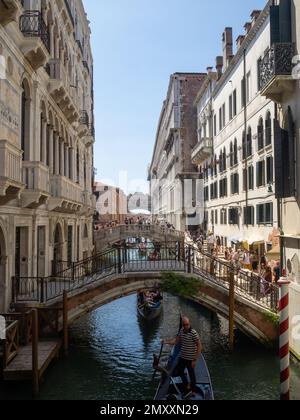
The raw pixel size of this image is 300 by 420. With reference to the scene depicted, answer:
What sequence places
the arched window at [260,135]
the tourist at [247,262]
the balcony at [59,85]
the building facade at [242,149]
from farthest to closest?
the arched window at [260,135] < the building facade at [242,149] < the tourist at [247,262] < the balcony at [59,85]

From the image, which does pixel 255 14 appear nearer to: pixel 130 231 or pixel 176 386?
pixel 130 231

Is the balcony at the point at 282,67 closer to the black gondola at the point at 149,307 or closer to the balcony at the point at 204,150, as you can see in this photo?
the black gondola at the point at 149,307

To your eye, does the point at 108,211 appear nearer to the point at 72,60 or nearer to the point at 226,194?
the point at 226,194

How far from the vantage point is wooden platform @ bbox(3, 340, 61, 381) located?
9492 mm

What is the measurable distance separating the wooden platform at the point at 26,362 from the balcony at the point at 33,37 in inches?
275

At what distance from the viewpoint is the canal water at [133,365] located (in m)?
10.1

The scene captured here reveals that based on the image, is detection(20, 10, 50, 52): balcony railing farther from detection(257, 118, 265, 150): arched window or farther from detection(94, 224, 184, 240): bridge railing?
detection(94, 224, 184, 240): bridge railing

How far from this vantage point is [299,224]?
38.2 ft

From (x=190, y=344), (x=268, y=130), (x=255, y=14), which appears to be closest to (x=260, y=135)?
(x=268, y=130)

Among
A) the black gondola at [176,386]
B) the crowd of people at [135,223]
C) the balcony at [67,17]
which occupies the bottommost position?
the black gondola at [176,386]

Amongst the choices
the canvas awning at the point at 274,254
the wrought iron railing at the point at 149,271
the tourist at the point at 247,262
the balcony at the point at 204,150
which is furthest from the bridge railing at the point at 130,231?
the wrought iron railing at the point at 149,271

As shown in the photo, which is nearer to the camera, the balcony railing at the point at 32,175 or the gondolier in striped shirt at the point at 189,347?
the gondolier in striped shirt at the point at 189,347

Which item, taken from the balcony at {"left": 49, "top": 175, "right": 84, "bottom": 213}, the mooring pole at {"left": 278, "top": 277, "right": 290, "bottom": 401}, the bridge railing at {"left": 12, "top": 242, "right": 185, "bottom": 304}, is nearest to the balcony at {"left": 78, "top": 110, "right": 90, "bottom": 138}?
the balcony at {"left": 49, "top": 175, "right": 84, "bottom": 213}
